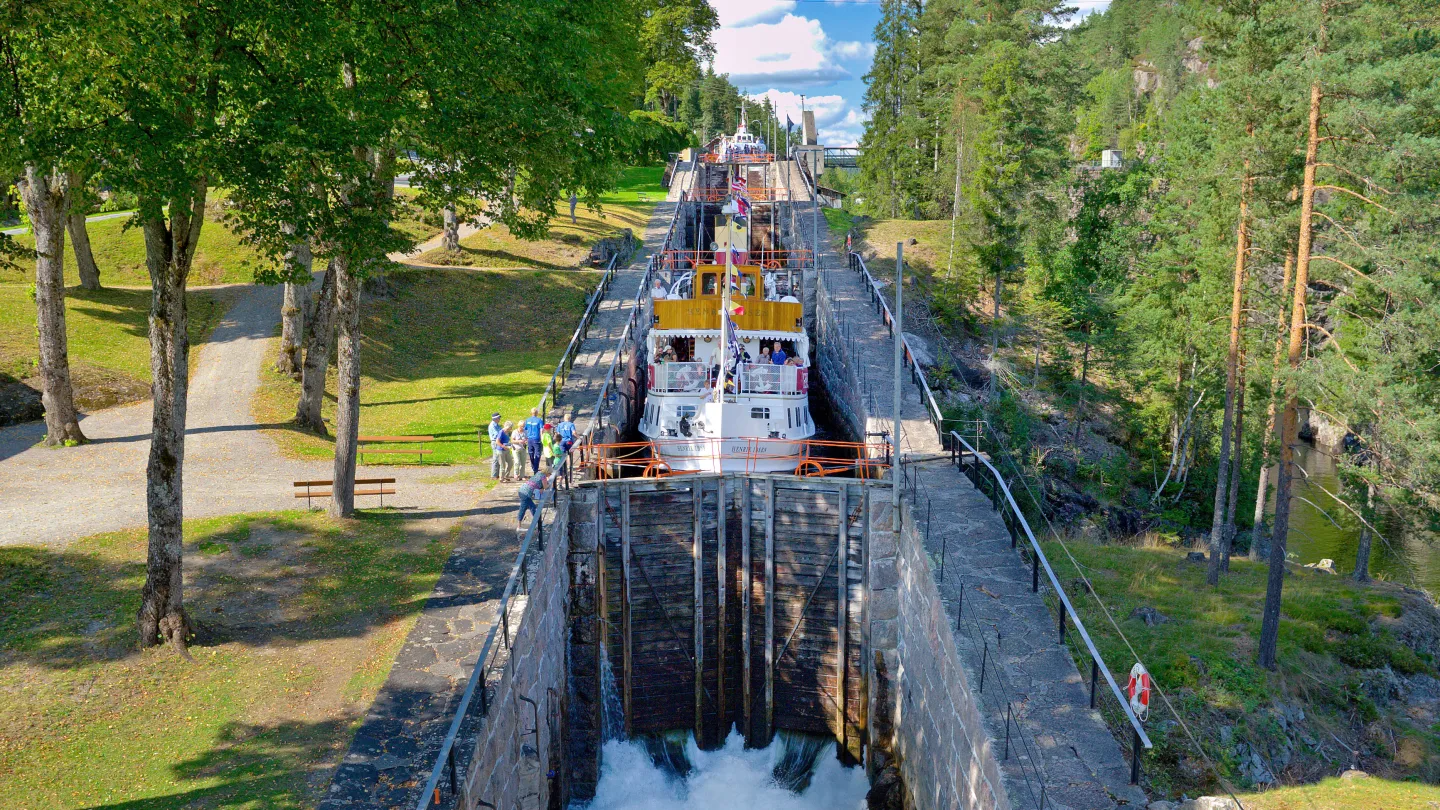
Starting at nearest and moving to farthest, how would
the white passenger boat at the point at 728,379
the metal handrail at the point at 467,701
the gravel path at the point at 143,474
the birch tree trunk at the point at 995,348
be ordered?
the metal handrail at the point at 467,701 < the gravel path at the point at 143,474 < the white passenger boat at the point at 728,379 < the birch tree trunk at the point at 995,348

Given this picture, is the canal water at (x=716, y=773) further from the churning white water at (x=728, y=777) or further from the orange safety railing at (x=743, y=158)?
the orange safety railing at (x=743, y=158)

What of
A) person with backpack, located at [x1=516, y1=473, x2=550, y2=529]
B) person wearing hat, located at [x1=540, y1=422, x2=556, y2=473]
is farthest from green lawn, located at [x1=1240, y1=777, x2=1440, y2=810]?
person wearing hat, located at [x1=540, y1=422, x2=556, y2=473]

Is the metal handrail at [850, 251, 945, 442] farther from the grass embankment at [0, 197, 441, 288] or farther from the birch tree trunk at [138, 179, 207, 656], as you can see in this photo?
the grass embankment at [0, 197, 441, 288]

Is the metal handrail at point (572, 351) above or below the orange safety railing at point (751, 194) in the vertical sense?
below

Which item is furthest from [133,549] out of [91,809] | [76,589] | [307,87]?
[307,87]

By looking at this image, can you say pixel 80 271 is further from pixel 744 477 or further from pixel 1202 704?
pixel 1202 704

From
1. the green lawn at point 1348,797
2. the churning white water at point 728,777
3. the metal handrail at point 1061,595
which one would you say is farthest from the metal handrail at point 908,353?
the green lawn at point 1348,797
